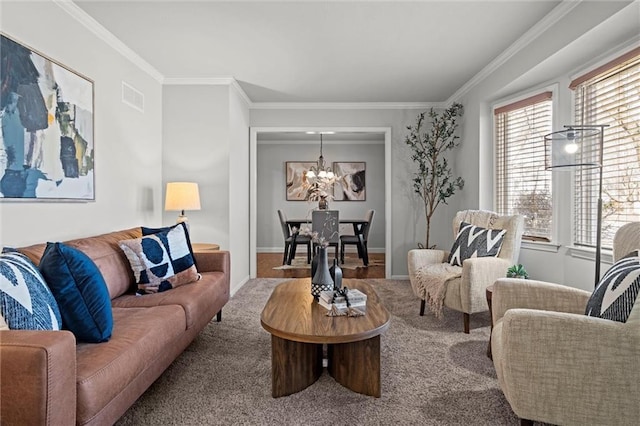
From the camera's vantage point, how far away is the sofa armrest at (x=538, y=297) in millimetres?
1982

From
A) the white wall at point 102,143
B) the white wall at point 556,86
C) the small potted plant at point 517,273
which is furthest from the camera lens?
the small potted plant at point 517,273

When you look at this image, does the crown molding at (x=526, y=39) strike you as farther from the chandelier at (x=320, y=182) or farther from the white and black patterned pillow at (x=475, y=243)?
the chandelier at (x=320, y=182)

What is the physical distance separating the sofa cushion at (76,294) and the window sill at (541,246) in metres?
3.41

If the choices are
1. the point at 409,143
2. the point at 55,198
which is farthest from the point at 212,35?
the point at 409,143

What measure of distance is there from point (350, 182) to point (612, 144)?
18.7 ft

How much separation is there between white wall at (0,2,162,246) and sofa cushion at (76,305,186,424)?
834 mm

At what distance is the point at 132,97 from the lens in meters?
3.59

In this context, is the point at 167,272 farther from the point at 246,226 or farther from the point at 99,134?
the point at 246,226

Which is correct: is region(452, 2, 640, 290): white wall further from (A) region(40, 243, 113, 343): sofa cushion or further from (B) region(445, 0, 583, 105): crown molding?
(A) region(40, 243, 113, 343): sofa cushion

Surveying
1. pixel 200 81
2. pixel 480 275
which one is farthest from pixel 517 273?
pixel 200 81

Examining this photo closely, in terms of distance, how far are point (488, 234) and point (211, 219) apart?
114 inches

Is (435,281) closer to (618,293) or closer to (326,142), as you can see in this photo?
(618,293)

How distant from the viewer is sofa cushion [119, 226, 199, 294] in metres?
2.60

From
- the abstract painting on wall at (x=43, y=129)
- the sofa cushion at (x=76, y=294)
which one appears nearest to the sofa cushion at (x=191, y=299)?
the sofa cushion at (x=76, y=294)
